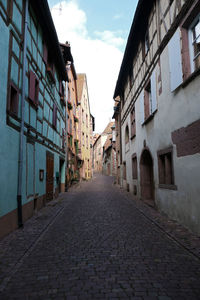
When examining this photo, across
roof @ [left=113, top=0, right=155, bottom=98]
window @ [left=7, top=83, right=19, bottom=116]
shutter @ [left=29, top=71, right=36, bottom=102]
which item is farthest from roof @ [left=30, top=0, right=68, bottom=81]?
window @ [left=7, top=83, right=19, bottom=116]

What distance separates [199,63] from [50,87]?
7414mm

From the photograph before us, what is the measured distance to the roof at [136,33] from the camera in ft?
28.3

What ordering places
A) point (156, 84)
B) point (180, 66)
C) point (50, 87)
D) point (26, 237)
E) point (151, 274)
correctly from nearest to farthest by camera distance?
point (151, 274), point (26, 237), point (180, 66), point (156, 84), point (50, 87)

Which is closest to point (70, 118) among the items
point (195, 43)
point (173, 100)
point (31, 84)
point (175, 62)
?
point (31, 84)

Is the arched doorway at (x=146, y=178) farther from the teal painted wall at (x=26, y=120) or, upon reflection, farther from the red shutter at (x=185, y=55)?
the red shutter at (x=185, y=55)

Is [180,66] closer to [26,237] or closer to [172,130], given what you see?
[172,130]

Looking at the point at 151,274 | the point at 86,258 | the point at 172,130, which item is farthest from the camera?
the point at 172,130

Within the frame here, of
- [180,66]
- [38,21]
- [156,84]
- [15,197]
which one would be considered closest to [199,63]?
[180,66]

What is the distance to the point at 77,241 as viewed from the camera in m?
4.74

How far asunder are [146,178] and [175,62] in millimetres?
6015

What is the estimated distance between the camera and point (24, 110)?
674cm

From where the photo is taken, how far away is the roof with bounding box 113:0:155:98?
28.3 ft

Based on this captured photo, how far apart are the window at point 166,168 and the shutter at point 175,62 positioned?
193cm

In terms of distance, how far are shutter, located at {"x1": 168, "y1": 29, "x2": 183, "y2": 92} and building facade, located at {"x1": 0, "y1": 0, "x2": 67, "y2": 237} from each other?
431cm
